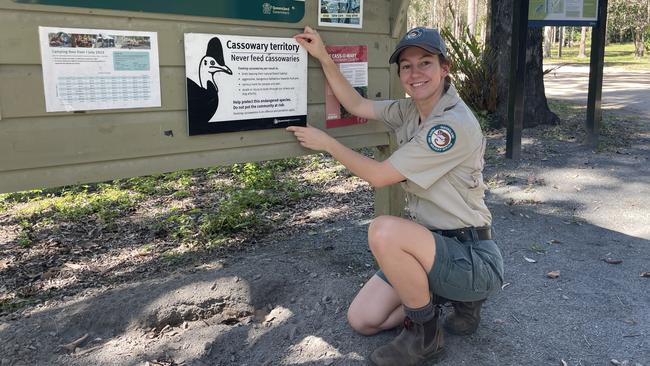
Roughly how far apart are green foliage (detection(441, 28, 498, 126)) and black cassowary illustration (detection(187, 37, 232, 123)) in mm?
6935

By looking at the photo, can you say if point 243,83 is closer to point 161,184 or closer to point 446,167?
point 446,167

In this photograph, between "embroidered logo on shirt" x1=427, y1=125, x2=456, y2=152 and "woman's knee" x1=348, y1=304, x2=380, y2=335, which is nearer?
"embroidered logo on shirt" x1=427, y1=125, x2=456, y2=152

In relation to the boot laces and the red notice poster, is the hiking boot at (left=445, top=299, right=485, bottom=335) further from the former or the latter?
the red notice poster

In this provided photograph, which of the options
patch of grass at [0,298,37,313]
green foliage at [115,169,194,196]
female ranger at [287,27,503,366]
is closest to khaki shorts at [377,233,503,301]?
female ranger at [287,27,503,366]

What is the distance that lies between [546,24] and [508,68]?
1755 millimetres

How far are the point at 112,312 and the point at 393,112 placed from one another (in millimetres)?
1838

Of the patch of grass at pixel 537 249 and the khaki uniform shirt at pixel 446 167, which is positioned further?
the patch of grass at pixel 537 249

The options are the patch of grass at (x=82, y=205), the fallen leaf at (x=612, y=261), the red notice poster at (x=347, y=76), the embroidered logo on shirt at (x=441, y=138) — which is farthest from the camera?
the patch of grass at (x=82, y=205)

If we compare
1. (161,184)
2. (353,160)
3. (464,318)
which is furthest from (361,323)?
(161,184)

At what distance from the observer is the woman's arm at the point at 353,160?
2.75 metres

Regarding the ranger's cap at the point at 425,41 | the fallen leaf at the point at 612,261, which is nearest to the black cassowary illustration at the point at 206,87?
the ranger's cap at the point at 425,41

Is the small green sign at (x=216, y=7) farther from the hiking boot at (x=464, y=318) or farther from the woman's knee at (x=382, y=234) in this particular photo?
the hiking boot at (x=464, y=318)

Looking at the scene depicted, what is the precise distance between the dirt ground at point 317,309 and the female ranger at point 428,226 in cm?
17

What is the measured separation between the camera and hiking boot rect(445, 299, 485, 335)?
Result: 9.32 ft
